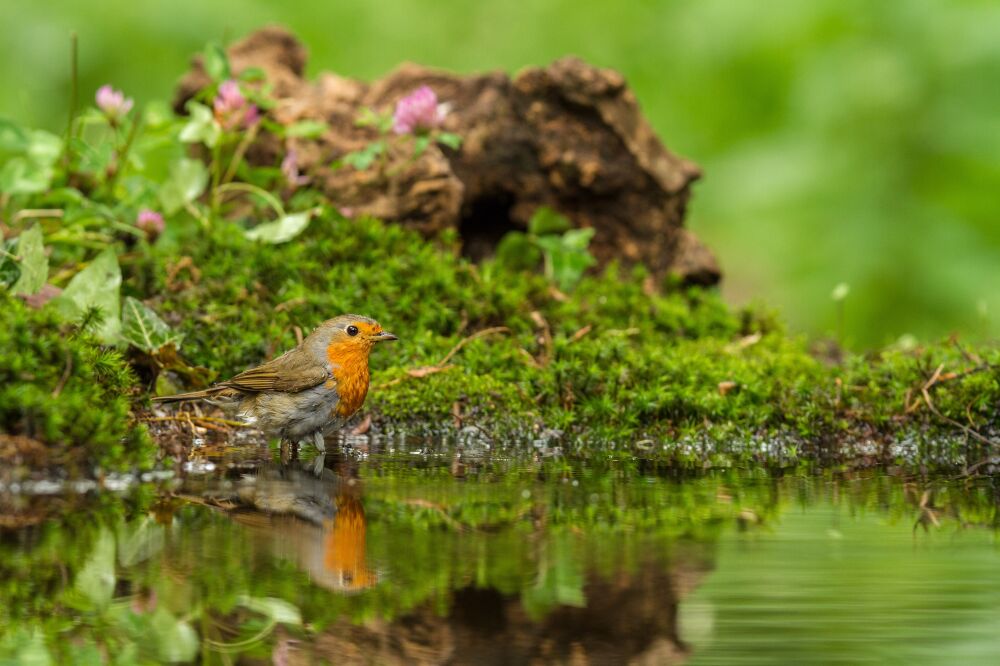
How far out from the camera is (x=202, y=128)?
21.4ft

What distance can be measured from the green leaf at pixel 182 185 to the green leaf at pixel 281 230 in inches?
16.7

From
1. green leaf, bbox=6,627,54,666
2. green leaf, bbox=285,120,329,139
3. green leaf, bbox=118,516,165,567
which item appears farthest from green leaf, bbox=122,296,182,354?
green leaf, bbox=6,627,54,666

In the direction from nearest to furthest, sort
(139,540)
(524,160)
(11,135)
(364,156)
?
(139,540), (11,135), (364,156), (524,160)

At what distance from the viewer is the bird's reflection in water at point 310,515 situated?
302cm

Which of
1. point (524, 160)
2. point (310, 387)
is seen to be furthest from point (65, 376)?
point (524, 160)

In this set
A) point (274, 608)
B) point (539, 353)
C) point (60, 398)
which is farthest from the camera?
point (539, 353)

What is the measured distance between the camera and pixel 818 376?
5.97 meters

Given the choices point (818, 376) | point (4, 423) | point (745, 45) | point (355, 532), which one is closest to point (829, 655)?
point (355, 532)

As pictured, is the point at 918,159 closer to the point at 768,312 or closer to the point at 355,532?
the point at 768,312

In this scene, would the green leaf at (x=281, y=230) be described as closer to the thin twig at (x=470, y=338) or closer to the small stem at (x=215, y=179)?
the small stem at (x=215, y=179)

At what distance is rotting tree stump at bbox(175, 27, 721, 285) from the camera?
6859mm

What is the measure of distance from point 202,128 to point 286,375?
2112mm

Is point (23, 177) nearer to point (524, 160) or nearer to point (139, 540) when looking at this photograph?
point (524, 160)

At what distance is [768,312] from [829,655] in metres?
4.94
